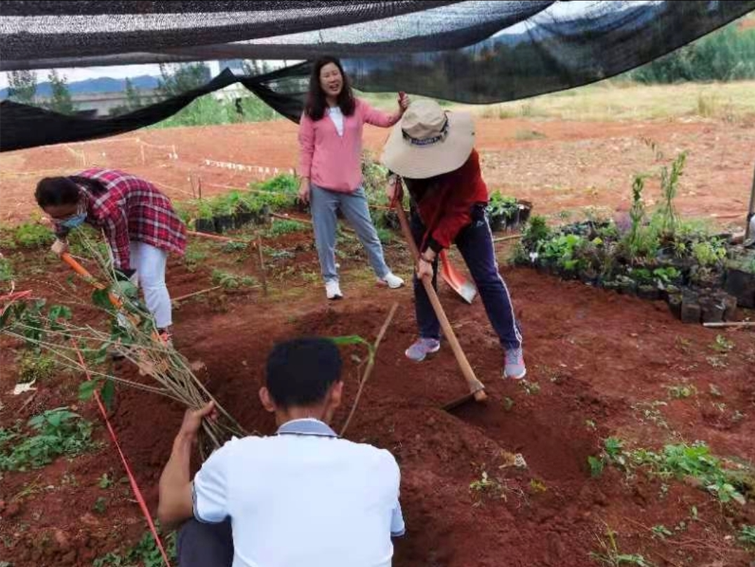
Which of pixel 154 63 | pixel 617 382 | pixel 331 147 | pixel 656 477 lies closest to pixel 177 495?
pixel 656 477

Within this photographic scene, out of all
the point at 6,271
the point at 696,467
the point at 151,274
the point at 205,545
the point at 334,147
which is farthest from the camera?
the point at 6,271

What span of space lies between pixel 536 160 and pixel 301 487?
30.9 ft

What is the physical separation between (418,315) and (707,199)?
16.2 ft

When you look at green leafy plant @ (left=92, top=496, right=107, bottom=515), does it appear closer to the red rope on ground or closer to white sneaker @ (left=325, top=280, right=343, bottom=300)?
the red rope on ground

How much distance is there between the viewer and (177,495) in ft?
4.94

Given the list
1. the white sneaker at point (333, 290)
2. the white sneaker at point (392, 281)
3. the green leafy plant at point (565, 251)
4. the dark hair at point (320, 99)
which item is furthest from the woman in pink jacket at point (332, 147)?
the green leafy plant at point (565, 251)

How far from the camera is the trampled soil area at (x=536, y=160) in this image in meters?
7.26

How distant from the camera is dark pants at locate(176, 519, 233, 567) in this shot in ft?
4.99

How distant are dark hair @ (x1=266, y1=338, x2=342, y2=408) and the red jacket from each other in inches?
54.3

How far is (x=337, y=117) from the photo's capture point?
3.86 metres


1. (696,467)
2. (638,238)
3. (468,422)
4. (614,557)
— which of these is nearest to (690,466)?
(696,467)

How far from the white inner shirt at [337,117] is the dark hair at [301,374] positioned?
8.58ft

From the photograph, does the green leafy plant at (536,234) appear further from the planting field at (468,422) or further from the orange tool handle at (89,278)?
the orange tool handle at (89,278)

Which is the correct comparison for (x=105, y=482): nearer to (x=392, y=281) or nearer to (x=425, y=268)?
(x=425, y=268)
